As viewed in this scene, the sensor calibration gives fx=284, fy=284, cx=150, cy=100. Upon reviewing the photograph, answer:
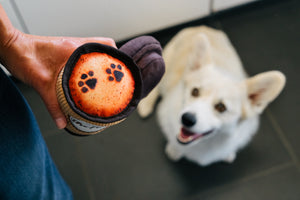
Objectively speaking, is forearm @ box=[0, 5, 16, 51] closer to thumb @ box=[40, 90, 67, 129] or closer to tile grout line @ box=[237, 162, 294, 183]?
thumb @ box=[40, 90, 67, 129]

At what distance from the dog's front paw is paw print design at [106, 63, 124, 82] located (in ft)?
3.22

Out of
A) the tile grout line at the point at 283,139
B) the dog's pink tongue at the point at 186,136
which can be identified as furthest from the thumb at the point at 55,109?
the tile grout line at the point at 283,139

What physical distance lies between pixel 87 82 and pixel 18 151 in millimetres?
198

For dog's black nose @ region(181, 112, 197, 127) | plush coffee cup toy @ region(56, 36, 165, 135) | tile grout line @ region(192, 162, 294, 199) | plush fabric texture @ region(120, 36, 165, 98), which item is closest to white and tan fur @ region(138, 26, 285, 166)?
dog's black nose @ region(181, 112, 197, 127)

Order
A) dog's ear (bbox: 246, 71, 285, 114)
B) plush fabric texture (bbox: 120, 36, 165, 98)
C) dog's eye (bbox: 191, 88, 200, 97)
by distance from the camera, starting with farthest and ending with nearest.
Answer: dog's eye (bbox: 191, 88, 200, 97)
dog's ear (bbox: 246, 71, 285, 114)
plush fabric texture (bbox: 120, 36, 165, 98)

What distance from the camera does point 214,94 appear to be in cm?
102

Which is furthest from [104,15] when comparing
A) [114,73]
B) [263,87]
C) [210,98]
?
[114,73]

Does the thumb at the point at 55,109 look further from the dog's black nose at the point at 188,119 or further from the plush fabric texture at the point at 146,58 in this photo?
the dog's black nose at the point at 188,119

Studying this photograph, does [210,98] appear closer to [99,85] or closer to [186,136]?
[186,136]

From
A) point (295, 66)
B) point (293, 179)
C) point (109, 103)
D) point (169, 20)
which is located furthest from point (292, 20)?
point (109, 103)

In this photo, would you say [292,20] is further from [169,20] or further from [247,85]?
[247,85]

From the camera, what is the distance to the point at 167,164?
1454 millimetres

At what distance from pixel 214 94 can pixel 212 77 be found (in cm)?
7

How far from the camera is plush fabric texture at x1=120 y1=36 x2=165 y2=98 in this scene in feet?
1.86
